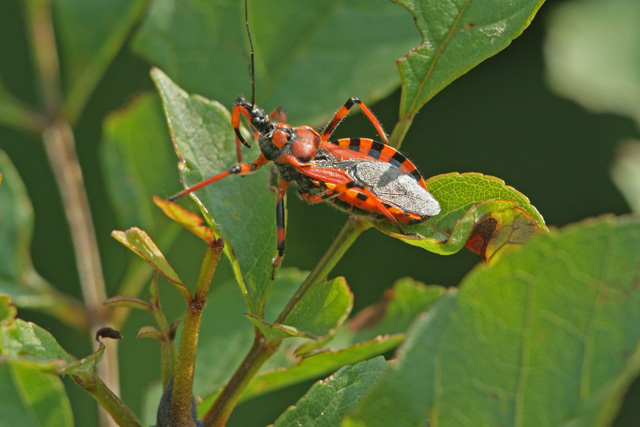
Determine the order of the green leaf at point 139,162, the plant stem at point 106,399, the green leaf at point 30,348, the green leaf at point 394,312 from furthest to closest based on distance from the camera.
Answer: the green leaf at point 139,162 < the green leaf at point 394,312 < the plant stem at point 106,399 < the green leaf at point 30,348

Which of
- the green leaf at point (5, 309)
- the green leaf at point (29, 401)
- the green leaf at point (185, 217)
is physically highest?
the green leaf at point (185, 217)

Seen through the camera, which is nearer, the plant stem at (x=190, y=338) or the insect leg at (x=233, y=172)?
the plant stem at (x=190, y=338)

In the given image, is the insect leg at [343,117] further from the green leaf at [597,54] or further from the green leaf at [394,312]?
the green leaf at [597,54]

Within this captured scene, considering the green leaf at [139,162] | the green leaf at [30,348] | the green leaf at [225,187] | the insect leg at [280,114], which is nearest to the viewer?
the green leaf at [30,348]

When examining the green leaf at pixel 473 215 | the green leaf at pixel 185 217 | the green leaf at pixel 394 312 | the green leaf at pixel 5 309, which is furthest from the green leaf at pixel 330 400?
the green leaf at pixel 394 312

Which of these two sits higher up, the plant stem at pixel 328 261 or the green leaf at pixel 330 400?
the plant stem at pixel 328 261

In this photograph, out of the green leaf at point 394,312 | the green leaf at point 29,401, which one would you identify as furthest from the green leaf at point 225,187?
the green leaf at point 394,312
